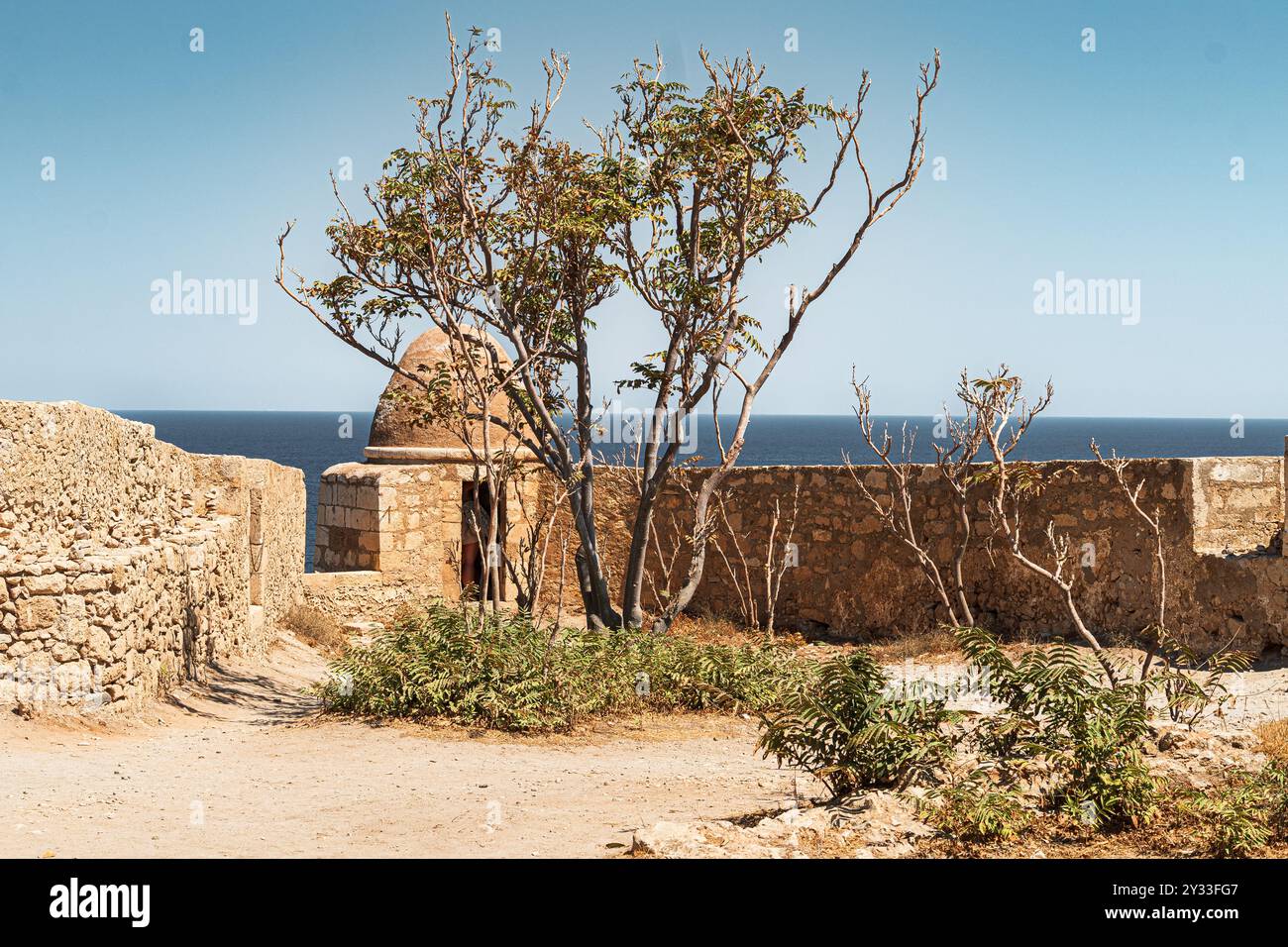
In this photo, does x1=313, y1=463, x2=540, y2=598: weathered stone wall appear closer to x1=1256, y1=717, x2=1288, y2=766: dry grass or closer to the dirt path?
the dirt path

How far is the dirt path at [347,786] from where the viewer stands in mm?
4965

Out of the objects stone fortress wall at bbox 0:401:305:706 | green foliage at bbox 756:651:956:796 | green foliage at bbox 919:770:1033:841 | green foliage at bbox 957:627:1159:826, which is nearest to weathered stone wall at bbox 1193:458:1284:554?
green foliage at bbox 957:627:1159:826

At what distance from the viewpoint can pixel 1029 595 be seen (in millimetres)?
11047

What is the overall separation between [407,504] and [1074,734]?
1020 cm

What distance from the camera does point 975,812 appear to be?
4.71 m

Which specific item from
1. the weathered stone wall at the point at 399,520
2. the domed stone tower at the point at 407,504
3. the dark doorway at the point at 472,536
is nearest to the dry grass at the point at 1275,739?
the domed stone tower at the point at 407,504

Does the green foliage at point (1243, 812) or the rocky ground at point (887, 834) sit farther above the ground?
the green foliage at point (1243, 812)

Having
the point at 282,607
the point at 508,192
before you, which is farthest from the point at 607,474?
the point at 508,192

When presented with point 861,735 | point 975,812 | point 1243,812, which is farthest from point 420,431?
point 1243,812

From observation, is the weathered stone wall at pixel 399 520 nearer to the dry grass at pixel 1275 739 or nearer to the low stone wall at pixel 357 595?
the low stone wall at pixel 357 595

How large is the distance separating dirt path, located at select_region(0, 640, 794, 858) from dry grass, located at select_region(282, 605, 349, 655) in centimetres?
437

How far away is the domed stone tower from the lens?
1383cm

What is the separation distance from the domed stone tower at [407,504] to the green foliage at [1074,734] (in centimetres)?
871

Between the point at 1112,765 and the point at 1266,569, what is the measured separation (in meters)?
5.35
